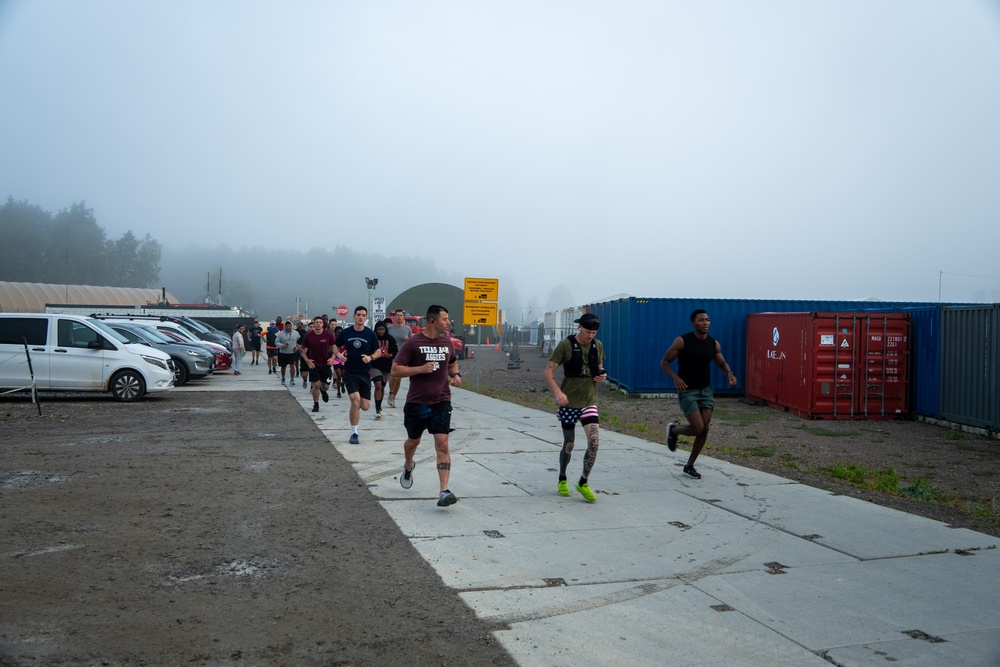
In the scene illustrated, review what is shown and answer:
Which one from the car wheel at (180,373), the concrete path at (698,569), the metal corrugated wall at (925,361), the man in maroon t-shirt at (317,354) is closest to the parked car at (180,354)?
the car wheel at (180,373)

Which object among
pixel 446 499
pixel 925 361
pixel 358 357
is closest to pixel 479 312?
pixel 925 361

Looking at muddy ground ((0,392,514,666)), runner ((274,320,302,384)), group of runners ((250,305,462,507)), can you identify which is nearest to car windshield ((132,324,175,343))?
runner ((274,320,302,384))

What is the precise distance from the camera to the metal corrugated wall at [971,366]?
1496cm

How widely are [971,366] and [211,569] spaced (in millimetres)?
15187

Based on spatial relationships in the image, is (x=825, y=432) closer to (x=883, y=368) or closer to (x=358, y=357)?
(x=883, y=368)

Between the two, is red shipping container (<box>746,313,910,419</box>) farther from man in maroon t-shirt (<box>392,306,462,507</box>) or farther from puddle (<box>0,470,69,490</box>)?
puddle (<box>0,470,69,490</box>)

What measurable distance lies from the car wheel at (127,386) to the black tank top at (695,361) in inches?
497

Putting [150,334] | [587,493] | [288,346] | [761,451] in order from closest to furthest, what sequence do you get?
[587,493] < [761,451] < [150,334] < [288,346]

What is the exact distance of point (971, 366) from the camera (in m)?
15.7

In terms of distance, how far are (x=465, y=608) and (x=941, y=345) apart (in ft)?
50.6

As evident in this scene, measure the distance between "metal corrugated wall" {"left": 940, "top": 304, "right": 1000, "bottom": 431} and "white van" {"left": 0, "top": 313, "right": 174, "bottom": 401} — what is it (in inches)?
649

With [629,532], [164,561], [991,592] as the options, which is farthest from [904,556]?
[164,561]

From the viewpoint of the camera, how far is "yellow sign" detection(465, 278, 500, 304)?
24156mm

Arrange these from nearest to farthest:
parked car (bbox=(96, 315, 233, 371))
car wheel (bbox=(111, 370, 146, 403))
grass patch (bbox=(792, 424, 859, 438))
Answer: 1. grass patch (bbox=(792, 424, 859, 438))
2. car wheel (bbox=(111, 370, 146, 403))
3. parked car (bbox=(96, 315, 233, 371))
